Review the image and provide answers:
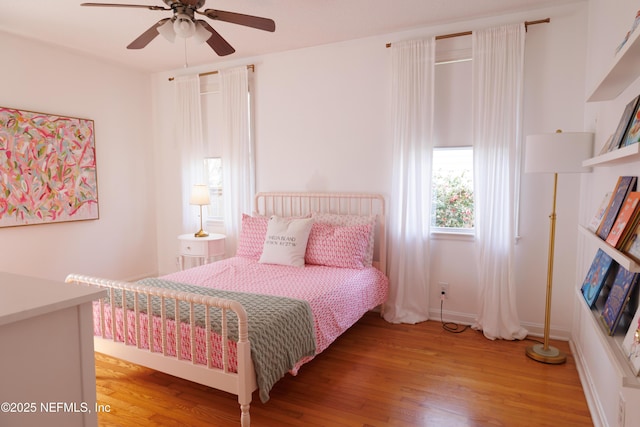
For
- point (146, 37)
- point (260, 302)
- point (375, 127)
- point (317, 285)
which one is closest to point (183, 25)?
point (146, 37)

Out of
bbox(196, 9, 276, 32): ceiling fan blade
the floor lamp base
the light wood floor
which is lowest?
the light wood floor

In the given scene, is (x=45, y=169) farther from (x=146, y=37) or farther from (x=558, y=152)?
(x=558, y=152)

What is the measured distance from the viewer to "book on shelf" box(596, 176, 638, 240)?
1.59 meters

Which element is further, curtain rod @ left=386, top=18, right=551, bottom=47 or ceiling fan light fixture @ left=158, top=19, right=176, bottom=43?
curtain rod @ left=386, top=18, right=551, bottom=47

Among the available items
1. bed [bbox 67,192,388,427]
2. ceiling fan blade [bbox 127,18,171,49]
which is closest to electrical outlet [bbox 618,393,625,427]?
bed [bbox 67,192,388,427]

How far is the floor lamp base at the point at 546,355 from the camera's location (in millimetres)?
2775

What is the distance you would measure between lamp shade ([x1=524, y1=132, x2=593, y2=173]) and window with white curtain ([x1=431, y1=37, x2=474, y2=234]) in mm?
816

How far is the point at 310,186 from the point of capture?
4.07 metres

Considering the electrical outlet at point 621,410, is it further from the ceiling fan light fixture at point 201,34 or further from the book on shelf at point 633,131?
the ceiling fan light fixture at point 201,34

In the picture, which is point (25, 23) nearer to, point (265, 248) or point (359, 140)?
point (265, 248)

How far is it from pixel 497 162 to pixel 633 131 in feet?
5.88

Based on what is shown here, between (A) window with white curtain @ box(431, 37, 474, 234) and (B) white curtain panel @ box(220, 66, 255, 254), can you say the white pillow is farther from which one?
(A) window with white curtain @ box(431, 37, 474, 234)

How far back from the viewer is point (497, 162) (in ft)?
10.5

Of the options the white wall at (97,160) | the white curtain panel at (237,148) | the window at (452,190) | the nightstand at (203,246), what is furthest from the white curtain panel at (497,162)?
the white wall at (97,160)
